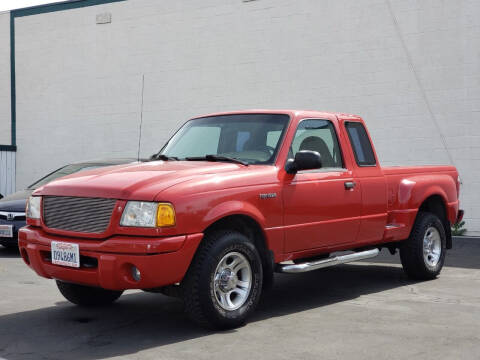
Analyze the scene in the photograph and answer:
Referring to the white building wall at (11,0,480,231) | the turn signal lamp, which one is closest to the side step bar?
the turn signal lamp

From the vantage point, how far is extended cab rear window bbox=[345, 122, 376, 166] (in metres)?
7.29

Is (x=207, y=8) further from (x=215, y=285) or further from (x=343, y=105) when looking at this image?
(x=215, y=285)

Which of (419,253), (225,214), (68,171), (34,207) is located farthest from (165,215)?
(68,171)

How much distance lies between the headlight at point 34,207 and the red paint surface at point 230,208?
0.05m

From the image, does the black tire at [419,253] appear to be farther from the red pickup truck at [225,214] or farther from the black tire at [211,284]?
the black tire at [211,284]

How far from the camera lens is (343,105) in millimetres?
14562

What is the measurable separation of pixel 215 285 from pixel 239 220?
25.6 inches

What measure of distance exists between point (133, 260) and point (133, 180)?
2.23 feet

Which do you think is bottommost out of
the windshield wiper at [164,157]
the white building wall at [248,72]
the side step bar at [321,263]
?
the side step bar at [321,263]

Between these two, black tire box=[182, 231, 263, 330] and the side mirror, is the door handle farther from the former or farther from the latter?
black tire box=[182, 231, 263, 330]

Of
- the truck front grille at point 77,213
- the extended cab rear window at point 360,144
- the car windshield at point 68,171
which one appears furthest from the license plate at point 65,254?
the car windshield at point 68,171

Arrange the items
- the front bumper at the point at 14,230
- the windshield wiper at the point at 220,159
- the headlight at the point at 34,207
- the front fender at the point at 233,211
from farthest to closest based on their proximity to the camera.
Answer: the front bumper at the point at 14,230 → the windshield wiper at the point at 220,159 → the headlight at the point at 34,207 → the front fender at the point at 233,211

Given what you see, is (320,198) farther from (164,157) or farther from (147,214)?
(147,214)

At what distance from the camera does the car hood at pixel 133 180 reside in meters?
5.22
